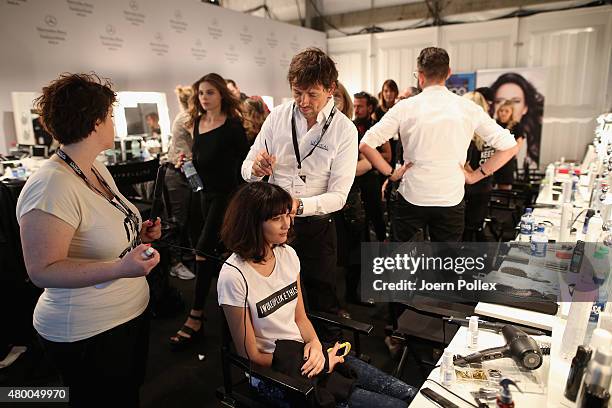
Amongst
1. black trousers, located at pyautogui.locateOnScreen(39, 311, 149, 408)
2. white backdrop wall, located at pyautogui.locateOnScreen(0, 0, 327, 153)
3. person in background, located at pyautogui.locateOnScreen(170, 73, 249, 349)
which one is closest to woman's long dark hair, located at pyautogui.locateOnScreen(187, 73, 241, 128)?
person in background, located at pyautogui.locateOnScreen(170, 73, 249, 349)

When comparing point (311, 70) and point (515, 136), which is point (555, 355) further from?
point (515, 136)

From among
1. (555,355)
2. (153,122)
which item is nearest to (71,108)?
(555,355)

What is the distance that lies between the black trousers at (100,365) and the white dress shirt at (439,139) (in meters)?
1.62

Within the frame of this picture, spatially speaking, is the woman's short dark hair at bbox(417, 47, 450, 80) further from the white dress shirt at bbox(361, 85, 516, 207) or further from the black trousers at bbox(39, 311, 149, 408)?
the black trousers at bbox(39, 311, 149, 408)

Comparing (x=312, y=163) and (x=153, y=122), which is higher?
(x=153, y=122)

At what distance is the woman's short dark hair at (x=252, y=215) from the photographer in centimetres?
148

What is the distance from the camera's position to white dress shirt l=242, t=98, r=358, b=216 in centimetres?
188

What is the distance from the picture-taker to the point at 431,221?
2.40 metres

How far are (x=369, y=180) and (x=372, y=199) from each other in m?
0.18

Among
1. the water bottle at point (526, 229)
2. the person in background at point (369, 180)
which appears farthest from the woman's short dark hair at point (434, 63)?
the person in background at point (369, 180)

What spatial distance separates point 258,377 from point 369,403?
381mm

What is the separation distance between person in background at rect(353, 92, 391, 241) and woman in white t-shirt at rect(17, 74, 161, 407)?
2.39 m

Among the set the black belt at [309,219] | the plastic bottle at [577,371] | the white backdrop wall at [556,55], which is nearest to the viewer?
the plastic bottle at [577,371]

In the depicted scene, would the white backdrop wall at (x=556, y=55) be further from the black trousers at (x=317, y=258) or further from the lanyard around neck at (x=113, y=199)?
the lanyard around neck at (x=113, y=199)
